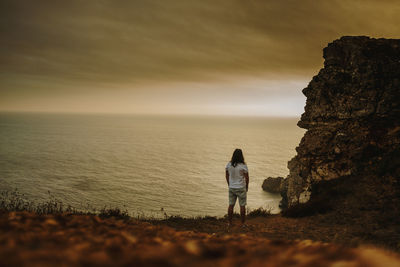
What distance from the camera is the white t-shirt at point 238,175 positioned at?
925 cm

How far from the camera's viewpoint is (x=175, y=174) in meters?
62.4

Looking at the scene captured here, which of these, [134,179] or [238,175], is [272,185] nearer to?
[134,179]

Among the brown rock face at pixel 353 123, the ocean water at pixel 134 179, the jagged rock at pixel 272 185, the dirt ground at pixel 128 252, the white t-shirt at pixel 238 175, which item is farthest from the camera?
the jagged rock at pixel 272 185

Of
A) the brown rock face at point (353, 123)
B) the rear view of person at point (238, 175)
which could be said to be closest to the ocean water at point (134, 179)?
the brown rock face at point (353, 123)

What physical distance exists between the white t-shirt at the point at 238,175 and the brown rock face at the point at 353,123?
643cm

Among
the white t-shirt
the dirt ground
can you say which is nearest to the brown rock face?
the white t-shirt

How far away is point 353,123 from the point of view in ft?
52.1

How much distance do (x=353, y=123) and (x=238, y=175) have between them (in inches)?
427

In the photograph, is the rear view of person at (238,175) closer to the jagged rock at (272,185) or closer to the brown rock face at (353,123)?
the brown rock face at (353,123)

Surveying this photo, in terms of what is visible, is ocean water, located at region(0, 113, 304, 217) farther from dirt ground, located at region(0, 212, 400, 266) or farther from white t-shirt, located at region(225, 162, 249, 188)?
dirt ground, located at region(0, 212, 400, 266)

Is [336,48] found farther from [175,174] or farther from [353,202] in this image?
[175,174]

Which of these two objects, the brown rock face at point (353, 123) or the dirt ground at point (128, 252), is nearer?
the dirt ground at point (128, 252)

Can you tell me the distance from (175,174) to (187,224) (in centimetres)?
5204

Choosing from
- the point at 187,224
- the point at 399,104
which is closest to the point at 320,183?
the point at 399,104
